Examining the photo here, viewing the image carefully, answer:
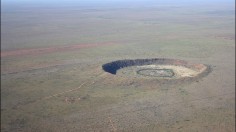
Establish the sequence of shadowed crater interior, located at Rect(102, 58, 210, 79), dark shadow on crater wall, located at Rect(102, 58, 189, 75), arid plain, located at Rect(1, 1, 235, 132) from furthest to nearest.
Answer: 1. dark shadow on crater wall, located at Rect(102, 58, 189, 75)
2. shadowed crater interior, located at Rect(102, 58, 210, 79)
3. arid plain, located at Rect(1, 1, 235, 132)

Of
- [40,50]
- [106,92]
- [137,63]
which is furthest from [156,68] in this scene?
[40,50]

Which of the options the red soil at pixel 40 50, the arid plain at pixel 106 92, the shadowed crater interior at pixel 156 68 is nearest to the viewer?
the arid plain at pixel 106 92

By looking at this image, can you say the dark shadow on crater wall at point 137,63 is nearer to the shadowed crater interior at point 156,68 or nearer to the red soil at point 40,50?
the shadowed crater interior at point 156,68

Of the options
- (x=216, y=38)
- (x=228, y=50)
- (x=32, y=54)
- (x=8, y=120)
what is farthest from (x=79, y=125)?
(x=216, y=38)

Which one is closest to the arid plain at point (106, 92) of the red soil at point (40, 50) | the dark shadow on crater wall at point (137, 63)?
the red soil at point (40, 50)

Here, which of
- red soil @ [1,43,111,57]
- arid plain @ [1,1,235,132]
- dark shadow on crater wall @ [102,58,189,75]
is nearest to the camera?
arid plain @ [1,1,235,132]

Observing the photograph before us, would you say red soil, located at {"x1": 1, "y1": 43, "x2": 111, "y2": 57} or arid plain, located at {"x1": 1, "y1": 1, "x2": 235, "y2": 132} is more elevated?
arid plain, located at {"x1": 1, "y1": 1, "x2": 235, "y2": 132}

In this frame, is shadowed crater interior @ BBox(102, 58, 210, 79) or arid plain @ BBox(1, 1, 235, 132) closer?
arid plain @ BBox(1, 1, 235, 132)

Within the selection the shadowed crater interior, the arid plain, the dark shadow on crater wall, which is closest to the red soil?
the arid plain

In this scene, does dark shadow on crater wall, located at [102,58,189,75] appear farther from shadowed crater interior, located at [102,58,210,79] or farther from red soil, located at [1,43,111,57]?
red soil, located at [1,43,111,57]

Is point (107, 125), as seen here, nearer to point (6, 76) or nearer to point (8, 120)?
point (8, 120)

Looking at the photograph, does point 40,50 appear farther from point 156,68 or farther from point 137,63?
point 156,68
